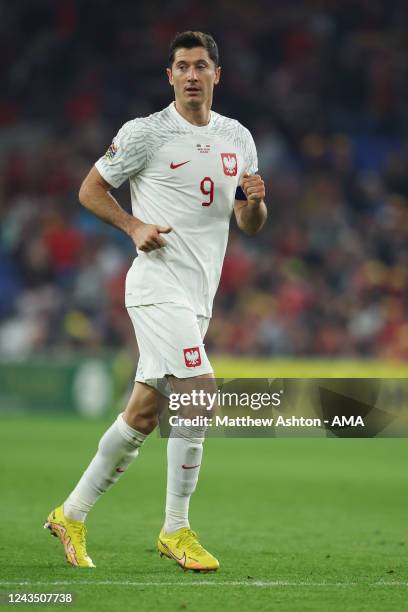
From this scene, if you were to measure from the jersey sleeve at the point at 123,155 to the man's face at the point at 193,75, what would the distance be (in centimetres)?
27

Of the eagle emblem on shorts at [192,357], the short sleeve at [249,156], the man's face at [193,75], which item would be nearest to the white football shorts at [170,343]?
the eagle emblem on shorts at [192,357]

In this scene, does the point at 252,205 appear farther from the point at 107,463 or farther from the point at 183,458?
the point at 107,463

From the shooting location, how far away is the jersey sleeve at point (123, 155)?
529 centimetres

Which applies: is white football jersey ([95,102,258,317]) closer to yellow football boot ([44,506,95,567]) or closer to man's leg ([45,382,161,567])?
man's leg ([45,382,161,567])

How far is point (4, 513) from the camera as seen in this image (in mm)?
7367

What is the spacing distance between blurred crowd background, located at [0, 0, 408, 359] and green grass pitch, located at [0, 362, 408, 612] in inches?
119

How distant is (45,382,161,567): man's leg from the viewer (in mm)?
5270

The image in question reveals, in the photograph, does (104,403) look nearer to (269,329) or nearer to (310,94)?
(269,329)

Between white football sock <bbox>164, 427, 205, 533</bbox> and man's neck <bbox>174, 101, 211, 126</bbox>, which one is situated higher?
man's neck <bbox>174, 101, 211, 126</bbox>

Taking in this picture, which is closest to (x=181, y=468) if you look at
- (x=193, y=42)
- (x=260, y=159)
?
(x=193, y=42)

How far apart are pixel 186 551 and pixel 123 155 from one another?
5.79 ft

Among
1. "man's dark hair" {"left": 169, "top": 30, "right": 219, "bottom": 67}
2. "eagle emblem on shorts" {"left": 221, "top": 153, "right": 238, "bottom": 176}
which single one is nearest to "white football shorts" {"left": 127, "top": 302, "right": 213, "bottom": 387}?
"eagle emblem on shorts" {"left": 221, "top": 153, "right": 238, "bottom": 176}

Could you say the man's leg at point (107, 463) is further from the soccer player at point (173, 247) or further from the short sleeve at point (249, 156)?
the short sleeve at point (249, 156)

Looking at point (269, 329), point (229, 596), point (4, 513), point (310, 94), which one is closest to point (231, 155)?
point (229, 596)
